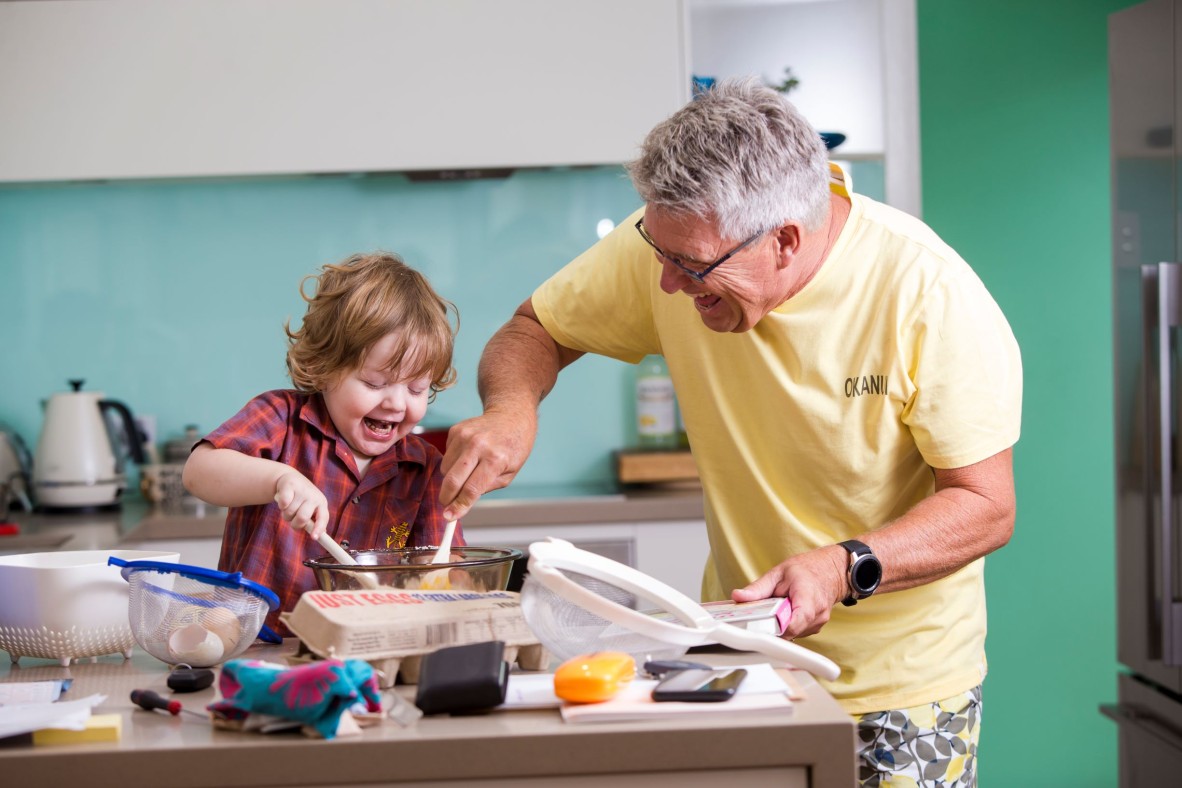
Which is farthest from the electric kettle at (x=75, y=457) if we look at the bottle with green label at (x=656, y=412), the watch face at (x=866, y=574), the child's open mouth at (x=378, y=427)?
the watch face at (x=866, y=574)

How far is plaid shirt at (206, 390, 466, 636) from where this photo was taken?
61.1 inches

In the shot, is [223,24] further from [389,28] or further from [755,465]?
[755,465]

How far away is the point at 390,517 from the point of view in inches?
63.0

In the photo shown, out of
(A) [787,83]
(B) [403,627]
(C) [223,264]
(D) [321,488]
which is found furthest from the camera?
(C) [223,264]

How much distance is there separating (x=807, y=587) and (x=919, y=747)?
0.39 m

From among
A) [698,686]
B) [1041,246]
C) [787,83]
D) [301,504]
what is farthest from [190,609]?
[1041,246]

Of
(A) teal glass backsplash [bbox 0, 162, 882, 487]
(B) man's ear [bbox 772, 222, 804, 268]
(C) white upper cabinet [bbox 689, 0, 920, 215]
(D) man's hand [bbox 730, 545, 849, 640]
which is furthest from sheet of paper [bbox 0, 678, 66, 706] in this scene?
(C) white upper cabinet [bbox 689, 0, 920, 215]

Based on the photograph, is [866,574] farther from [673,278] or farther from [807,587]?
[673,278]

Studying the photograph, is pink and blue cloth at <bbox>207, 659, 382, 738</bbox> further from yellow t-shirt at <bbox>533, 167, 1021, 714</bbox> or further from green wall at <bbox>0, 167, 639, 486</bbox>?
green wall at <bbox>0, 167, 639, 486</bbox>

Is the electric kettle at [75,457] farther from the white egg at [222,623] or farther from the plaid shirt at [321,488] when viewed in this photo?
the white egg at [222,623]

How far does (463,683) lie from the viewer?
2.97ft

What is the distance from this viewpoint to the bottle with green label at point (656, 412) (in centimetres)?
305

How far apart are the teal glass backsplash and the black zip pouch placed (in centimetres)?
223

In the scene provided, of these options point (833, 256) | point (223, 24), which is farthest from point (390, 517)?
point (223, 24)
